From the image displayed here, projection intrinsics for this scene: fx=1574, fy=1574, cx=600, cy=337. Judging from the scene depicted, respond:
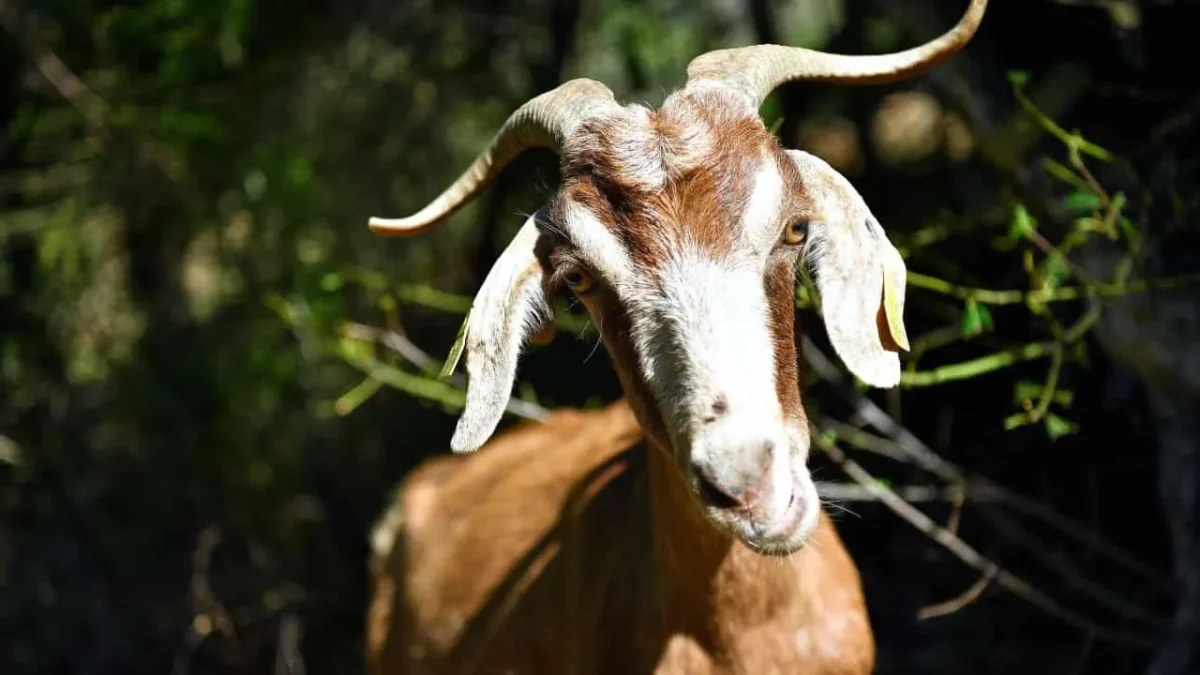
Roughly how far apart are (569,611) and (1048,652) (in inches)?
104

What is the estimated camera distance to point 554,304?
13.1 feet

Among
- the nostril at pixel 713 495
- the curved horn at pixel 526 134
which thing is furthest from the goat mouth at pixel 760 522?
the curved horn at pixel 526 134

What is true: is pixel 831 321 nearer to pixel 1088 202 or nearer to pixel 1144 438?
pixel 1088 202

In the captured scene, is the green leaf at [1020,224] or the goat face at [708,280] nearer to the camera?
the goat face at [708,280]

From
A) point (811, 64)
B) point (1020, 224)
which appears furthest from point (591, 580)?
point (1020, 224)

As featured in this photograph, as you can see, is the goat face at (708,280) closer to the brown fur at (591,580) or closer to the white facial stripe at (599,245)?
the white facial stripe at (599,245)

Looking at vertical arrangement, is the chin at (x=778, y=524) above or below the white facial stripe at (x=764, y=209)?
below

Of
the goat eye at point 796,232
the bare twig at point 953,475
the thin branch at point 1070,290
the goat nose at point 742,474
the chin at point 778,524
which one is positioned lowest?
the bare twig at point 953,475

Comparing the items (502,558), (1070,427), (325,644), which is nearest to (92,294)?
(325,644)

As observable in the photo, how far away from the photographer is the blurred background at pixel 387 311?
579 centimetres

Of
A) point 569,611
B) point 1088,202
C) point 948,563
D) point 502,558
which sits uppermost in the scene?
point 1088,202

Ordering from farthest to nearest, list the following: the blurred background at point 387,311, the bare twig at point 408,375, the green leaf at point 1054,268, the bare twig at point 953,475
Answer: the bare twig at point 408,375 → the blurred background at point 387,311 → the bare twig at point 953,475 → the green leaf at point 1054,268

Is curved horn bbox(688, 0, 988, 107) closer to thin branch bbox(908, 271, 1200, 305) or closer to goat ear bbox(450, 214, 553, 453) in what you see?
goat ear bbox(450, 214, 553, 453)

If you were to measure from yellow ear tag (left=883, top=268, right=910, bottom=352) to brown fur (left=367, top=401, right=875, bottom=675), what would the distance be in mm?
671
